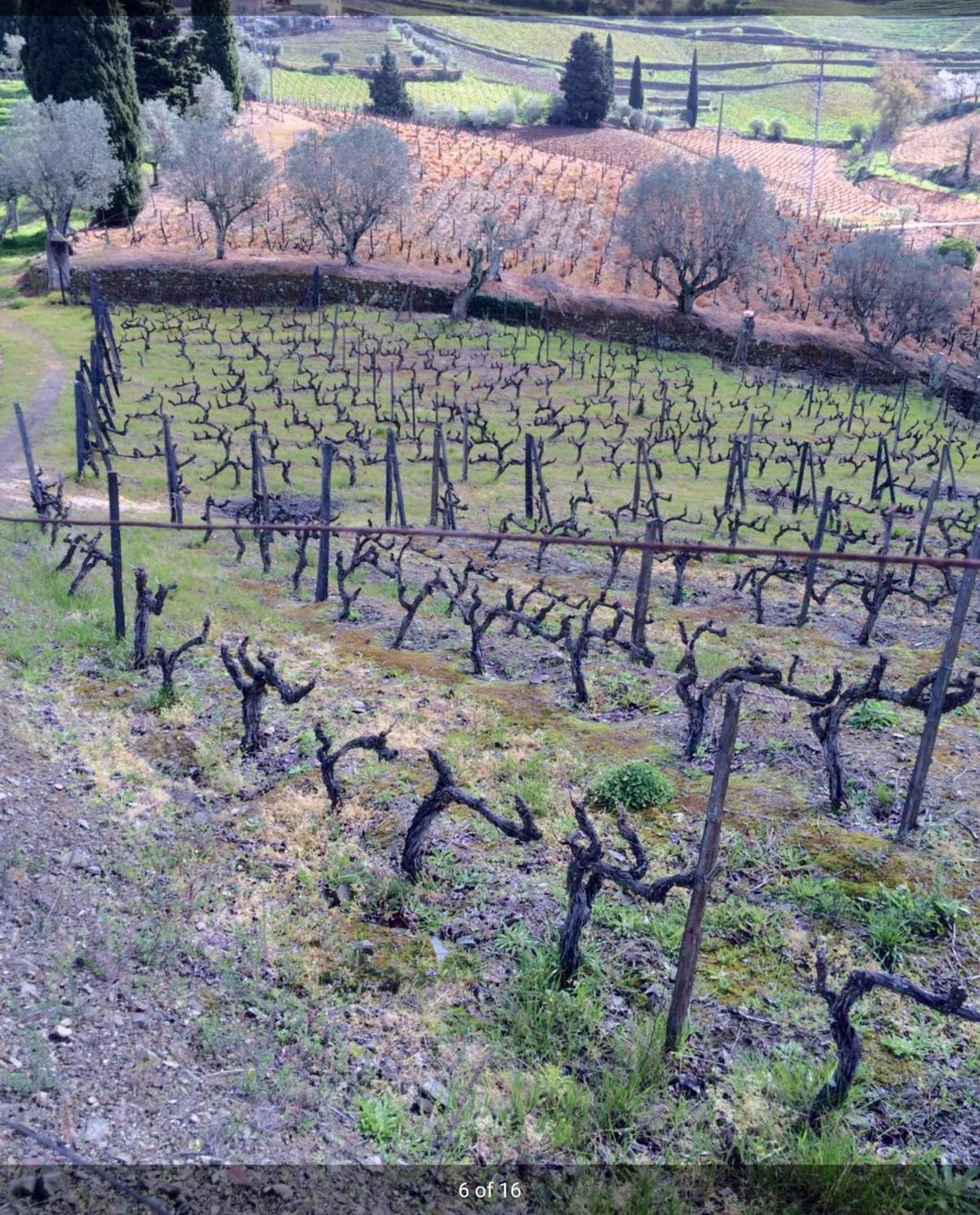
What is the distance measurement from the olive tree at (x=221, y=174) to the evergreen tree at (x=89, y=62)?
246 cm

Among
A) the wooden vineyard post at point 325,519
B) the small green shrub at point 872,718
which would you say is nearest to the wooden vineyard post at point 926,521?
the small green shrub at point 872,718

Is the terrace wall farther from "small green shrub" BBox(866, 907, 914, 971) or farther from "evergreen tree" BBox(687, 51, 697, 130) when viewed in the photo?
"evergreen tree" BBox(687, 51, 697, 130)

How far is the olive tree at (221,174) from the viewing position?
42906mm

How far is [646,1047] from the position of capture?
5.61 m

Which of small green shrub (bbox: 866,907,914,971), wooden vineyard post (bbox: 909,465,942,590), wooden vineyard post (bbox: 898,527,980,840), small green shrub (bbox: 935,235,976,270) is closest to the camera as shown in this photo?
small green shrub (bbox: 866,907,914,971)

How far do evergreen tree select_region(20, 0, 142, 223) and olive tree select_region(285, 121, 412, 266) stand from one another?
283 inches

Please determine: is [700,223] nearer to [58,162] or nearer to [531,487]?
[58,162]

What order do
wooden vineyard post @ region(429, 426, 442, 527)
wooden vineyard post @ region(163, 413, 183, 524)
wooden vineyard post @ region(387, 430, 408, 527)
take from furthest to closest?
1. wooden vineyard post @ region(429, 426, 442, 527)
2. wooden vineyard post @ region(387, 430, 408, 527)
3. wooden vineyard post @ region(163, 413, 183, 524)

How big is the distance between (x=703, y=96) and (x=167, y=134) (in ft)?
203

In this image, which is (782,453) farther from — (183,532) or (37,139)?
(37,139)

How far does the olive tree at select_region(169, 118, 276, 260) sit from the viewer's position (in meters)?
42.9

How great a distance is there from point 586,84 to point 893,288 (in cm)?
3863

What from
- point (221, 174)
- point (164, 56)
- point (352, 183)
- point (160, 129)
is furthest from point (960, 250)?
point (164, 56)

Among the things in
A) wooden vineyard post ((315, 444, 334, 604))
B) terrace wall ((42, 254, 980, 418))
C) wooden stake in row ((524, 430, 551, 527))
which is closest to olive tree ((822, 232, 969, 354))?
terrace wall ((42, 254, 980, 418))
